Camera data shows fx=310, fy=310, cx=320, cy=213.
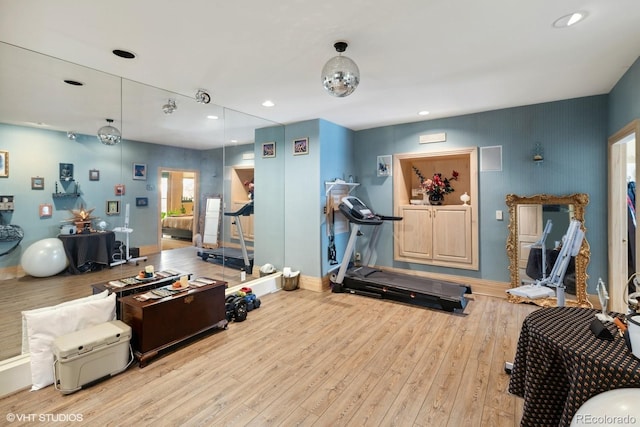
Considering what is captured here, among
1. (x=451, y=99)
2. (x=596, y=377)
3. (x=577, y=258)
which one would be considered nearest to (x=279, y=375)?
(x=596, y=377)

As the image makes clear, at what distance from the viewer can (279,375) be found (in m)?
2.60

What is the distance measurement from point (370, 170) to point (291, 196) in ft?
5.12

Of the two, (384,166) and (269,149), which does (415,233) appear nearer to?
(384,166)

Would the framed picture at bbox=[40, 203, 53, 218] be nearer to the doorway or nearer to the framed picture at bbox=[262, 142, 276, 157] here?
the doorway

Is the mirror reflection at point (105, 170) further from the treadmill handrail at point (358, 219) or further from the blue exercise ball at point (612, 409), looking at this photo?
the blue exercise ball at point (612, 409)

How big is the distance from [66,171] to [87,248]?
797mm

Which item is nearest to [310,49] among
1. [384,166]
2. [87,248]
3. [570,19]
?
[570,19]

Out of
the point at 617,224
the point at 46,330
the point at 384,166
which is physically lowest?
the point at 46,330

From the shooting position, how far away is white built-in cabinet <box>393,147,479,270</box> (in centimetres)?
473

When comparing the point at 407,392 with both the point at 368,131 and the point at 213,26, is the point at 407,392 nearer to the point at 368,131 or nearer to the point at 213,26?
the point at 213,26

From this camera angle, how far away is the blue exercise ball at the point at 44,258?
276cm

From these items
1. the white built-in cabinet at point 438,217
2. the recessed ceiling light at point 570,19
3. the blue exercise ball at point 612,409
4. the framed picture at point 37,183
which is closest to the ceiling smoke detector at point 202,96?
the framed picture at point 37,183

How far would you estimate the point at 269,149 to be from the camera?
5109mm

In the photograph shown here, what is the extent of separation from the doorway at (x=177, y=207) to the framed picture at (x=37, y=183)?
1.12 meters
